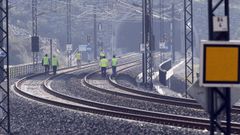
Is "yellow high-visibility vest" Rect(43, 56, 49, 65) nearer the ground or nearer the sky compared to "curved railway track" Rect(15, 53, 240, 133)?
nearer the sky

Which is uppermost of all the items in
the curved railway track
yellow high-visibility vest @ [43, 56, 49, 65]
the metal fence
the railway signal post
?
the railway signal post

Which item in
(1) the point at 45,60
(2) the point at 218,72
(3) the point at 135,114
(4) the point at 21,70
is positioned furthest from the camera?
(4) the point at 21,70

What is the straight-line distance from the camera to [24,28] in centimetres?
8956

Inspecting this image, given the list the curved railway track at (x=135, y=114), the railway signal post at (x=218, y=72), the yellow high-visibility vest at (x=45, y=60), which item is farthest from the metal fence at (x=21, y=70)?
the railway signal post at (x=218, y=72)

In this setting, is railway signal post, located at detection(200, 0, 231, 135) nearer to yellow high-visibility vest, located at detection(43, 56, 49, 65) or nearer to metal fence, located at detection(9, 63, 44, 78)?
yellow high-visibility vest, located at detection(43, 56, 49, 65)

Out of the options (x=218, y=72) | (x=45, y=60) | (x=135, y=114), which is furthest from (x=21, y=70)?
(x=218, y=72)

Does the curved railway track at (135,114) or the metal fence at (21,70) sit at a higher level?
the metal fence at (21,70)

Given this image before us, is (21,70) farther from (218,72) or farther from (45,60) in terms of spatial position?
(218,72)

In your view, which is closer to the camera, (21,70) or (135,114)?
(135,114)

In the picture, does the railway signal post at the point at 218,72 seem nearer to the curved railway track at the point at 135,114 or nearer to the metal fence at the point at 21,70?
the curved railway track at the point at 135,114

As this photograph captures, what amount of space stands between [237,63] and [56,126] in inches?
418

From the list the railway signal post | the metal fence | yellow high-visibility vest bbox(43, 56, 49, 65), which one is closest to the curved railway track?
the railway signal post

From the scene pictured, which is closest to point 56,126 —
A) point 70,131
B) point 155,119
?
point 70,131

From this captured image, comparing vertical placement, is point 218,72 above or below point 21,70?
above
